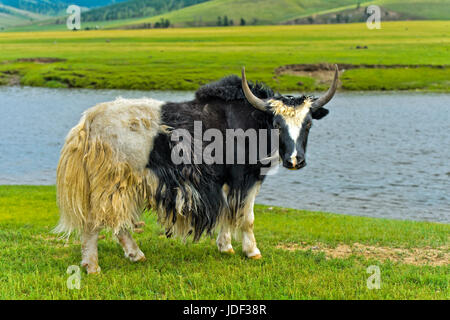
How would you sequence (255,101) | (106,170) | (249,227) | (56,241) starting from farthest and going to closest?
(56,241)
(249,227)
(255,101)
(106,170)

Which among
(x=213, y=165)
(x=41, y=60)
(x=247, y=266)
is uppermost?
(x=41, y=60)

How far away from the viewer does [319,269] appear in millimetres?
6684

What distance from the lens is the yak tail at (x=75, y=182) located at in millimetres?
6672

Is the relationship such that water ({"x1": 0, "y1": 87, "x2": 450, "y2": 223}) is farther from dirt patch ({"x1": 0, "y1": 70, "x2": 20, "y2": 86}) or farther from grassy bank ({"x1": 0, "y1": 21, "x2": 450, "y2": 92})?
dirt patch ({"x1": 0, "y1": 70, "x2": 20, "y2": 86})

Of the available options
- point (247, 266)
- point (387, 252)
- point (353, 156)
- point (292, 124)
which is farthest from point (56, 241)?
point (353, 156)

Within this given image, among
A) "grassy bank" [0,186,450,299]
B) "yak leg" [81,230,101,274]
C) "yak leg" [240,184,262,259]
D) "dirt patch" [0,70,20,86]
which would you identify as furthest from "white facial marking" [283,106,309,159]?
"dirt patch" [0,70,20,86]

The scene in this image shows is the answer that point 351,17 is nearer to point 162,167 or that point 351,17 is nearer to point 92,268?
point 162,167

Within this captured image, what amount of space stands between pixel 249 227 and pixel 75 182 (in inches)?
94.0

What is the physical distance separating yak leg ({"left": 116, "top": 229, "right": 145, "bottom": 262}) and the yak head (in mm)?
2167

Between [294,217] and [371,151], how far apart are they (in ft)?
43.0

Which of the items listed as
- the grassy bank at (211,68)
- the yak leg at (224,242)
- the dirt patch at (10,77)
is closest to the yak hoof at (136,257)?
the yak leg at (224,242)

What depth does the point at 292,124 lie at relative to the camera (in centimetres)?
686

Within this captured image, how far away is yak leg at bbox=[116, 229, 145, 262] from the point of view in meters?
7.11

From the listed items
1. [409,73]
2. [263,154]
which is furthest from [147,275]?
[409,73]
